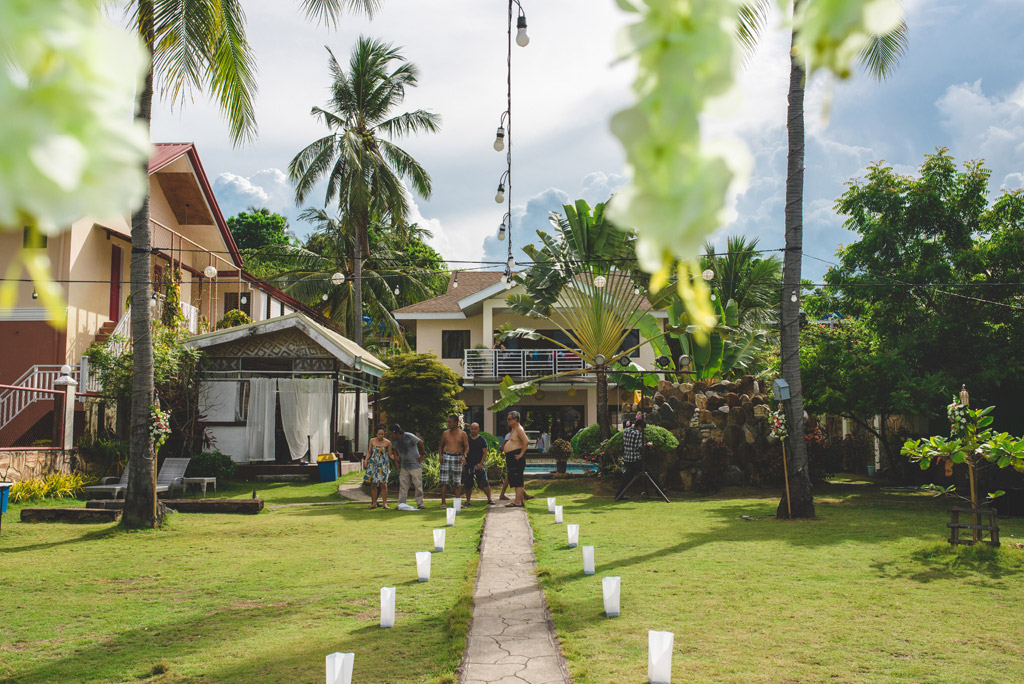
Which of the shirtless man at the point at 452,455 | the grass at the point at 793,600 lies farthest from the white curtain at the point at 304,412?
the grass at the point at 793,600

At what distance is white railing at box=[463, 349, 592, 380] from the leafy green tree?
12831 mm

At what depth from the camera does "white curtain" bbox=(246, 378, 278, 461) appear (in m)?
20.9

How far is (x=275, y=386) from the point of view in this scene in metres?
21.1

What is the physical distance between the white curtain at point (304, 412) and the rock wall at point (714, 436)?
957 cm

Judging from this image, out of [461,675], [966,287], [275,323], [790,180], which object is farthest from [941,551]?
[275,323]

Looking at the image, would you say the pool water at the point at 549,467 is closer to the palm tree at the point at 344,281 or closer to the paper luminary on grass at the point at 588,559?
the palm tree at the point at 344,281

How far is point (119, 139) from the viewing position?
737mm

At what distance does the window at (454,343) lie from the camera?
31922 millimetres

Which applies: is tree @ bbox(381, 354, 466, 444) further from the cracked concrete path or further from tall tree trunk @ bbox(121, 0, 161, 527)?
the cracked concrete path

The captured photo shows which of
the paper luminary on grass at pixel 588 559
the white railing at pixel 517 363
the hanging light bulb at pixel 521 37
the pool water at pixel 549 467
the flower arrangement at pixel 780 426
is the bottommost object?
the pool water at pixel 549 467

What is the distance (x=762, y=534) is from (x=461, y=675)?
7608mm

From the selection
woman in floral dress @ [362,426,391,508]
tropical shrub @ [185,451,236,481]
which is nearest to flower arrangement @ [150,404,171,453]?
woman in floral dress @ [362,426,391,508]


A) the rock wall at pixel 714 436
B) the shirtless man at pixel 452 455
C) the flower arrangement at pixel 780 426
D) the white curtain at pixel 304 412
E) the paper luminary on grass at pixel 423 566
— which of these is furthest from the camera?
the white curtain at pixel 304 412

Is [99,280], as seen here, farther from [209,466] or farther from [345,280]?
[345,280]
